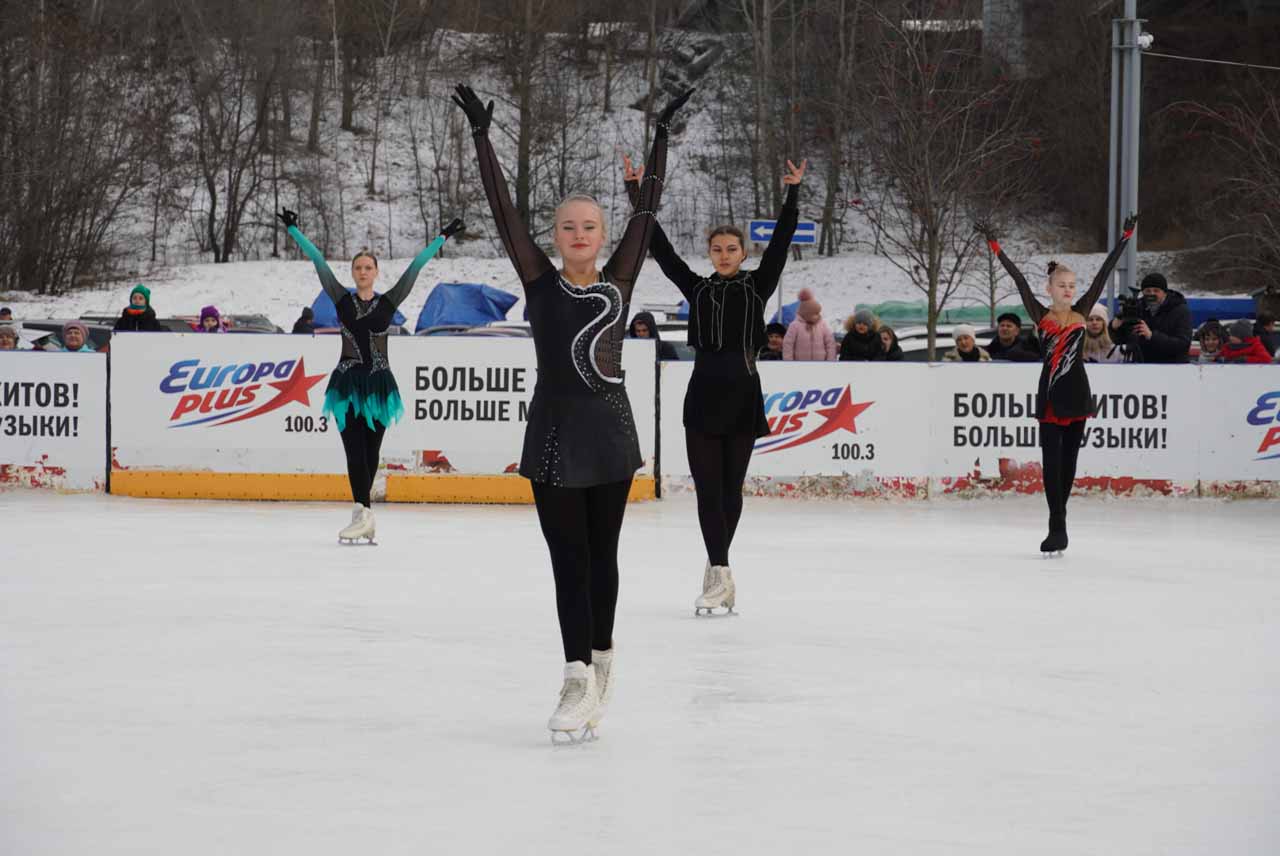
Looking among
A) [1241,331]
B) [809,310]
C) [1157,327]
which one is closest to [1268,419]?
[1241,331]

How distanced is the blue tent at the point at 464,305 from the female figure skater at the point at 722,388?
68.3 feet

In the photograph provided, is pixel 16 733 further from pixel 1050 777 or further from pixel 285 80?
pixel 285 80

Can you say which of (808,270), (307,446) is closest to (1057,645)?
(307,446)

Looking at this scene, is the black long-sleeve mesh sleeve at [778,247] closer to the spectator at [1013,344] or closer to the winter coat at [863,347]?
the winter coat at [863,347]

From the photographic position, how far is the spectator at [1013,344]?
45.2ft

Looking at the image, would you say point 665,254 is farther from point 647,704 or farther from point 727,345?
point 647,704

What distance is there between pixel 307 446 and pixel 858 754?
901 centimetres

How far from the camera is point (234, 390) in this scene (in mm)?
13047

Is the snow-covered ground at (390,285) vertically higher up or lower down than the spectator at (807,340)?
higher up

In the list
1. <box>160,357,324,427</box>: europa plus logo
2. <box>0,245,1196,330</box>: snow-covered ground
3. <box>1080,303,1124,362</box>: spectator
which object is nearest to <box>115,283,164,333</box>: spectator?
<box>160,357,324,427</box>: europa plus logo

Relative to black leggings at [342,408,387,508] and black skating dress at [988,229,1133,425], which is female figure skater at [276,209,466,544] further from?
black skating dress at [988,229,1133,425]

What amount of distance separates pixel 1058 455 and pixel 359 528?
3977 millimetres

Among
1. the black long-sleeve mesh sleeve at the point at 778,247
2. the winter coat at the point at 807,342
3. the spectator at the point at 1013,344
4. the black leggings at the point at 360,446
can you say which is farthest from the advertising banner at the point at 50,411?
the black long-sleeve mesh sleeve at the point at 778,247

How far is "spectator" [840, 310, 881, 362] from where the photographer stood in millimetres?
13891
